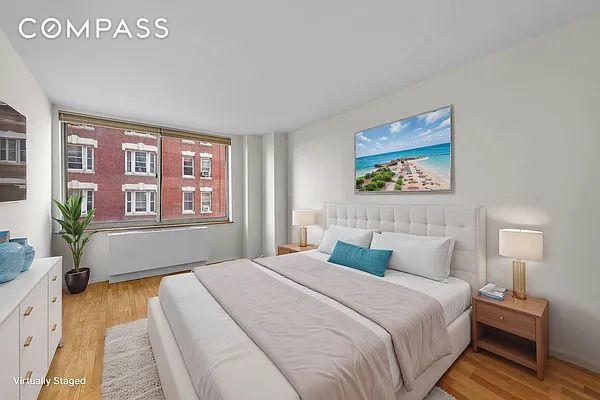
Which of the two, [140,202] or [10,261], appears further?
[140,202]

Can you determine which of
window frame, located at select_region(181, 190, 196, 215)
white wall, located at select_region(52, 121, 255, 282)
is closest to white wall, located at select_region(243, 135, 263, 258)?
white wall, located at select_region(52, 121, 255, 282)

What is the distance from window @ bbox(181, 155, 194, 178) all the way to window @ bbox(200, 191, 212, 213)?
41 cm

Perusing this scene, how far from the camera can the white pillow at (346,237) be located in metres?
2.97

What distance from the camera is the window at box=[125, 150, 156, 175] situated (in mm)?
4109

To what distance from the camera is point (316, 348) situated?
126 centimetres

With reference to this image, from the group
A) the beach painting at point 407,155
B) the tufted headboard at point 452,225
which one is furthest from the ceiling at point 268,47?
the tufted headboard at point 452,225

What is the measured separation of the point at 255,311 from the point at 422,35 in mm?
2319

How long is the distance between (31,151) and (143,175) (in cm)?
170

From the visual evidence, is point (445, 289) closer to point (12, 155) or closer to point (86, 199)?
point (12, 155)

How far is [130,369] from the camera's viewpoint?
1920 mm

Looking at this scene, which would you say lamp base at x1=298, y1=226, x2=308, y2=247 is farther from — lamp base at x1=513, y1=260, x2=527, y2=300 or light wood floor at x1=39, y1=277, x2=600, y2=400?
lamp base at x1=513, y1=260, x2=527, y2=300

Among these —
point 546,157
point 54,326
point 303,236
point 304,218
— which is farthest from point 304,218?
point 54,326

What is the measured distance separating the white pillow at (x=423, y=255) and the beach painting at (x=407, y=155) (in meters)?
0.57

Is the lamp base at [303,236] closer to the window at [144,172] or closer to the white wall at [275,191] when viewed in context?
the white wall at [275,191]
